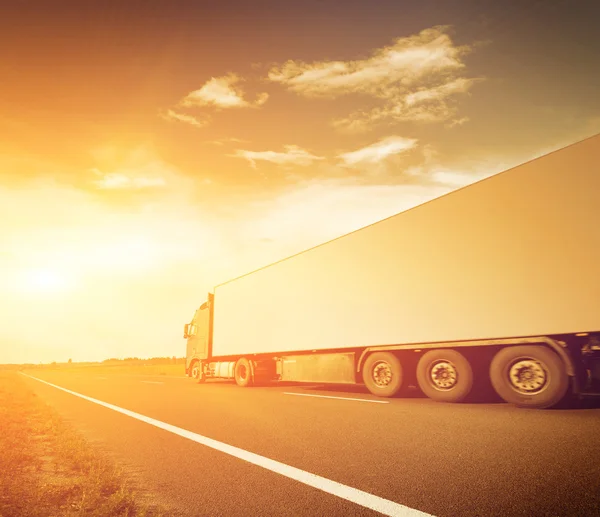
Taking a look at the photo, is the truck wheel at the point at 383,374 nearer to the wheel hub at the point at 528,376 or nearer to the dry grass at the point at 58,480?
the wheel hub at the point at 528,376

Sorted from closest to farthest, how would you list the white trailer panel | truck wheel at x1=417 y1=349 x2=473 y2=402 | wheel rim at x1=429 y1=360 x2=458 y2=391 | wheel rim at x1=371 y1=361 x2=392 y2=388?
the white trailer panel
truck wheel at x1=417 y1=349 x2=473 y2=402
wheel rim at x1=429 y1=360 x2=458 y2=391
wheel rim at x1=371 y1=361 x2=392 y2=388

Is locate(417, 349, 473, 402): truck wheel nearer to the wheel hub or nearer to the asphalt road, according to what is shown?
the asphalt road

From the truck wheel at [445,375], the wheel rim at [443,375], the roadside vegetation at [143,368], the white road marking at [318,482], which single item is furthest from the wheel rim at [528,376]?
the roadside vegetation at [143,368]

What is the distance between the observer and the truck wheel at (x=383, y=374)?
36.1 ft

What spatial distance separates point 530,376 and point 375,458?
4.92 metres

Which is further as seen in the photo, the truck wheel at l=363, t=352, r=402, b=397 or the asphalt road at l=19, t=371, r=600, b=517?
the truck wheel at l=363, t=352, r=402, b=397

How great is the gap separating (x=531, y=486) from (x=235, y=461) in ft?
9.80

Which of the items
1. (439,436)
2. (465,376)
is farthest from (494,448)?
(465,376)

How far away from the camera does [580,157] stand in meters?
7.82

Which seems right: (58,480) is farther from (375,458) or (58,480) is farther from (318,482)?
(375,458)

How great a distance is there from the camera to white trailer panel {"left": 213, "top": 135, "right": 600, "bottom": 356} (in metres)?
7.83

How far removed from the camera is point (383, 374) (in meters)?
11.5

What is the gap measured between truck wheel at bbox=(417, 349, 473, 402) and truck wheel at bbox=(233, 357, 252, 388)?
814 cm

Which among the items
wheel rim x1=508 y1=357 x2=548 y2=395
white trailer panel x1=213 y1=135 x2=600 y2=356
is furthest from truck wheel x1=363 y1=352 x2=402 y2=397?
wheel rim x1=508 y1=357 x2=548 y2=395
